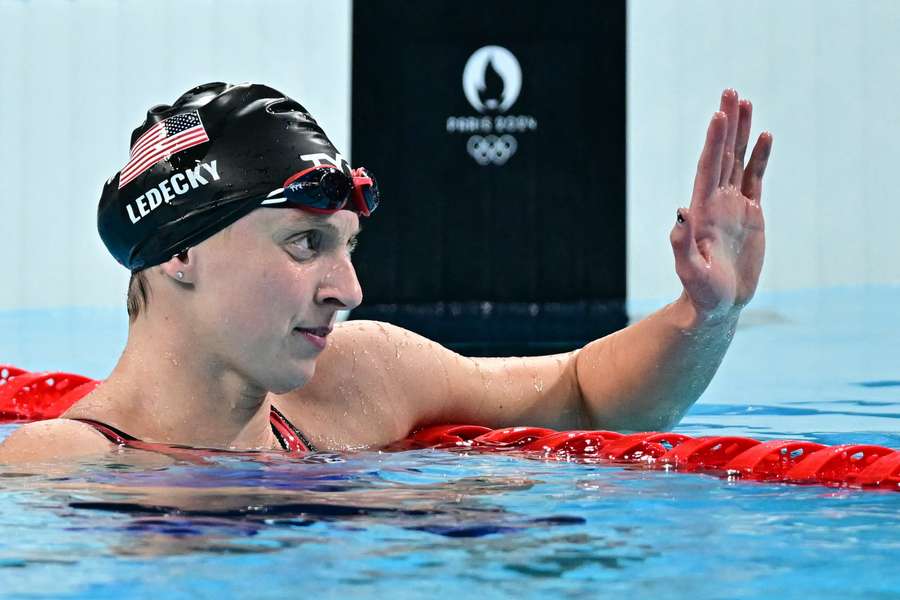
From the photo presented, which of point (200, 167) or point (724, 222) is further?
point (724, 222)

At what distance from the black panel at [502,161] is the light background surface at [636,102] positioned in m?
0.31

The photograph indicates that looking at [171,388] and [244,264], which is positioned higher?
[244,264]

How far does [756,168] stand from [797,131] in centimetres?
884

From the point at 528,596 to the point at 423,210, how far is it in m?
9.74

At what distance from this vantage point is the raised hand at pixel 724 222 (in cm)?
301

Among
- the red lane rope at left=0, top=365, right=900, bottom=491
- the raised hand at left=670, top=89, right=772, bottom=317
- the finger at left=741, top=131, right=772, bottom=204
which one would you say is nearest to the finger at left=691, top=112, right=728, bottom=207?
the raised hand at left=670, top=89, right=772, bottom=317

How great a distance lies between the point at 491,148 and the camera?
37.8 ft

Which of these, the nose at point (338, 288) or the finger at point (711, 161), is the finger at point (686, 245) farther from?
the nose at point (338, 288)

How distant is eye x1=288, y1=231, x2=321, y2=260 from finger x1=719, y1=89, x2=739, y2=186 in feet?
3.04

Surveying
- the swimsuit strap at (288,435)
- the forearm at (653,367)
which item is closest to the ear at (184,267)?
the swimsuit strap at (288,435)

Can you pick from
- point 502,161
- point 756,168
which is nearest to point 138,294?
point 756,168

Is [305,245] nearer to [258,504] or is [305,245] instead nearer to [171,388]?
[171,388]

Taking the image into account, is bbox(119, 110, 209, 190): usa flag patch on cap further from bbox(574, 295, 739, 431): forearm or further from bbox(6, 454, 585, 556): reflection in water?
bbox(574, 295, 739, 431): forearm

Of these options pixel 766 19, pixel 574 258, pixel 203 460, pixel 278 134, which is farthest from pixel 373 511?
pixel 766 19
